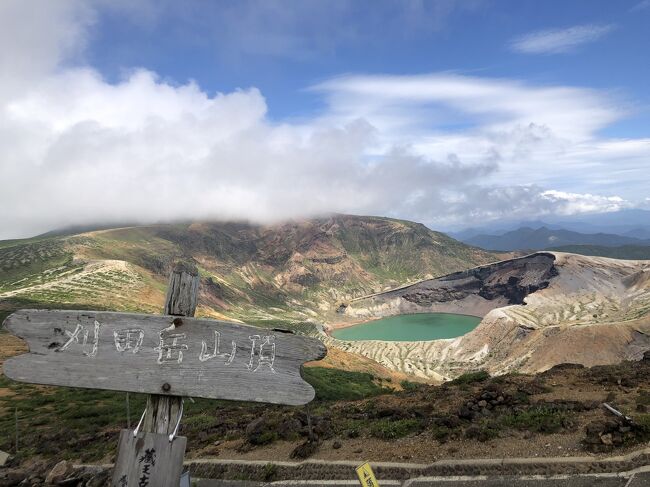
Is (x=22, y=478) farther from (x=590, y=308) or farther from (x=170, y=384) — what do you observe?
(x=590, y=308)

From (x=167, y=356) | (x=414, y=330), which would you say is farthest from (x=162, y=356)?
(x=414, y=330)

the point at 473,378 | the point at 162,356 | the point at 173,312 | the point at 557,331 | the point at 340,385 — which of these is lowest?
the point at 557,331

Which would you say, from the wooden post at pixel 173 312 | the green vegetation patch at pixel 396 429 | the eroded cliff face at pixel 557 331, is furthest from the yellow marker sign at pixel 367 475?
the eroded cliff face at pixel 557 331

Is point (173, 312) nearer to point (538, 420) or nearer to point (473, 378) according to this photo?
point (538, 420)

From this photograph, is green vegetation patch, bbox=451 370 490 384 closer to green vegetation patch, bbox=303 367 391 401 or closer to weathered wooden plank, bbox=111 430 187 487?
weathered wooden plank, bbox=111 430 187 487

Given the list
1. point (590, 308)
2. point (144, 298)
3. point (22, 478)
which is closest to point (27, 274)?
point (144, 298)

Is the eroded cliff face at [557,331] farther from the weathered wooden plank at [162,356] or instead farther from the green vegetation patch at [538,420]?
the weathered wooden plank at [162,356]
